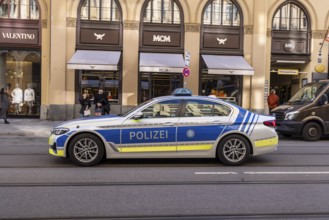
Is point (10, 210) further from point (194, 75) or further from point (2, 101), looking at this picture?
point (194, 75)

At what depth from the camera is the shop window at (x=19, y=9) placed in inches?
800

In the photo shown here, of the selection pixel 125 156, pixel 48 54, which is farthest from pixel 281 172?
pixel 48 54

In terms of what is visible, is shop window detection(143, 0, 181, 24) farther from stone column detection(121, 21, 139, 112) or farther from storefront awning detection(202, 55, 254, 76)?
storefront awning detection(202, 55, 254, 76)

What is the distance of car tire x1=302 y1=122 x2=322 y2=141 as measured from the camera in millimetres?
14148

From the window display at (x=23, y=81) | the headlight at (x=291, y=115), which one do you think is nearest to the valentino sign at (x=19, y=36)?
the window display at (x=23, y=81)

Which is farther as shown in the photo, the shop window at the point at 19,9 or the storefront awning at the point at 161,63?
the shop window at the point at 19,9

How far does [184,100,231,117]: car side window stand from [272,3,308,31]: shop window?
1479 cm

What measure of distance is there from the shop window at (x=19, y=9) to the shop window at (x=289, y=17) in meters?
12.6

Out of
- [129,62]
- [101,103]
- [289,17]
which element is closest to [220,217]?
[101,103]

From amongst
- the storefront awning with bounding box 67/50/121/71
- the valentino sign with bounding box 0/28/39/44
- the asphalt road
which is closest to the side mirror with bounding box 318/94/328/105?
the asphalt road

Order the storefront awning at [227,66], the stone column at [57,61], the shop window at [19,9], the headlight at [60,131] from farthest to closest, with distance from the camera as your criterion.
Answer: the shop window at [19,9] → the stone column at [57,61] → the storefront awning at [227,66] → the headlight at [60,131]

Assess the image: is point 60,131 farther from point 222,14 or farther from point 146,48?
point 222,14

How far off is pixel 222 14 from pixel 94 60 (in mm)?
7328

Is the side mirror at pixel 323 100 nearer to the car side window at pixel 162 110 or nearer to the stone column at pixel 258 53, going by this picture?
the stone column at pixel 258 53
